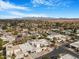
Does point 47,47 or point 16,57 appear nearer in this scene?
point 16,57

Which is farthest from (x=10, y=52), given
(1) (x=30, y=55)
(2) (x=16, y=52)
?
(1) (x=30, y=55)

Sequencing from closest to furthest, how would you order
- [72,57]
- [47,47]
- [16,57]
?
[72,57] → [16,57] → [47,47]

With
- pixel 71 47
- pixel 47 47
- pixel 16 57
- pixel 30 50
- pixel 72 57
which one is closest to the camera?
pixel 72 57

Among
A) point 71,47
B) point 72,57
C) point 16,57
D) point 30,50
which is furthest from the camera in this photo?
point 30,50

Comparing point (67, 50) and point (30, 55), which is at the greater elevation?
point (67, 50)

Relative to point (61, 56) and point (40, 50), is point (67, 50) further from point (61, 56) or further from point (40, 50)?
point (40, 50)

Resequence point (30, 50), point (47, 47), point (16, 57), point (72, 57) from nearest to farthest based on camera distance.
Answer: point (72, 57) → point (16, 57) → point (30, 50) → point (47, 47)

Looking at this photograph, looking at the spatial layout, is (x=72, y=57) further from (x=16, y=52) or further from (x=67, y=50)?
(x=16, y=52)

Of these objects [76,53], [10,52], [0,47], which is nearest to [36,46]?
[10,52]

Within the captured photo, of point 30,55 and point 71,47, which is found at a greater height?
point 71,47
